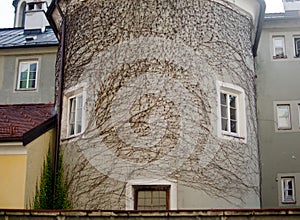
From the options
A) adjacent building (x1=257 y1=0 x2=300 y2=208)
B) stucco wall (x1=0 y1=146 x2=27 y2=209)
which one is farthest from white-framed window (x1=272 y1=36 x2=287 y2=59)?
stucco wall (x1=0 y1=146 x2=27 y2=209)

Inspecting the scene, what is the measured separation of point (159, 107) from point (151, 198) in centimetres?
216

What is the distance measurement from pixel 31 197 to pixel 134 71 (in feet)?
13.0

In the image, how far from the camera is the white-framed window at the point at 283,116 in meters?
18.4

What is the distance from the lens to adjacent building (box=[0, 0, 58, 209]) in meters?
11.5

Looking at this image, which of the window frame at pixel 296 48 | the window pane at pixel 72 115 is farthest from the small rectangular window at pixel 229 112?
the window frame at pixel 296 48

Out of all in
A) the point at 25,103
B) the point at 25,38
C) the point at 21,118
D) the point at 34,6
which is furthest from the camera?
the point at 34,6

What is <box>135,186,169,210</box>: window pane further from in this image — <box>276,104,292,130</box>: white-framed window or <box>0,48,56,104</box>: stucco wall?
<box>276,104,292,130</box>: white-framed window

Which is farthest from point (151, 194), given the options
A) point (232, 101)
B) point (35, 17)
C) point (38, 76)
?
Result: point (35, 17)

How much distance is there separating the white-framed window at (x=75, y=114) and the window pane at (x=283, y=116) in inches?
342

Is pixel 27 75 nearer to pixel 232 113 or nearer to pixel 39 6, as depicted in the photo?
pixel 39 6

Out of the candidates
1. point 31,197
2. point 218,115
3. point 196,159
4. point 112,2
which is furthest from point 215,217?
point 112,2

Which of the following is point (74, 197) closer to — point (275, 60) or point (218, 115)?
point (218, 115)

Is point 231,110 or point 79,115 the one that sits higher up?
point 231,110

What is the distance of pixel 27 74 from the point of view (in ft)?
62.6
